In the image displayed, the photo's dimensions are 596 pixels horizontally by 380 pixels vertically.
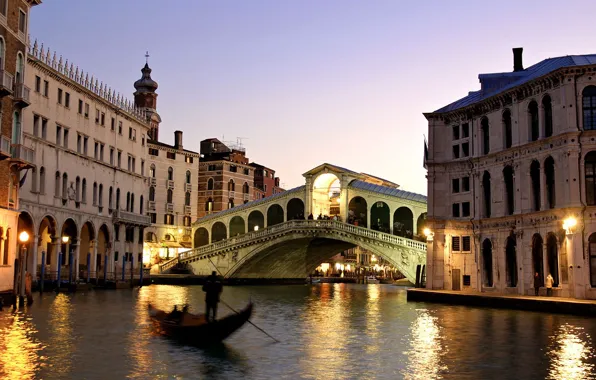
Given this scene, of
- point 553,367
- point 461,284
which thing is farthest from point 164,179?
point 553,367

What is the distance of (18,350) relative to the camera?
49.4ft

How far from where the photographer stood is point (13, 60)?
27.0 metres

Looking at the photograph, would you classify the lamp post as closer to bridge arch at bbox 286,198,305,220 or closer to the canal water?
the canal water

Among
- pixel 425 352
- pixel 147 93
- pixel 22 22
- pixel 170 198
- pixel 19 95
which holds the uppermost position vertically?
pixel 147 93

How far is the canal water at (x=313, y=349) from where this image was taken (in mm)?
13156

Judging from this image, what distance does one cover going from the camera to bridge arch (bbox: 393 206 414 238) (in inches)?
2375

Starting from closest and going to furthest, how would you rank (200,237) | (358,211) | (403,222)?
(403,222) → (358,211) → (200,237)

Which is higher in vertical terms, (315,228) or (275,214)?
(275,214)

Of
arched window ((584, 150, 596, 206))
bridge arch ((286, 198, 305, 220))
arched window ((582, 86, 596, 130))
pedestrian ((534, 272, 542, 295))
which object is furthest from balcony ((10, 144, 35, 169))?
bridge arch ((286, 198, 305, 220))

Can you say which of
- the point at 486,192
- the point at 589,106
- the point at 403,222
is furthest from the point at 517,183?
the point at 403,222

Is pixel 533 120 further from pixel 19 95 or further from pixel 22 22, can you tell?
pixel 22 22

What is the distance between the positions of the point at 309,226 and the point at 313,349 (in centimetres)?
3906

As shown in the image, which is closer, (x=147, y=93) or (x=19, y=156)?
(x=19, y=156)

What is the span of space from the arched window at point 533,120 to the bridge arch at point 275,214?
36.5 meters
